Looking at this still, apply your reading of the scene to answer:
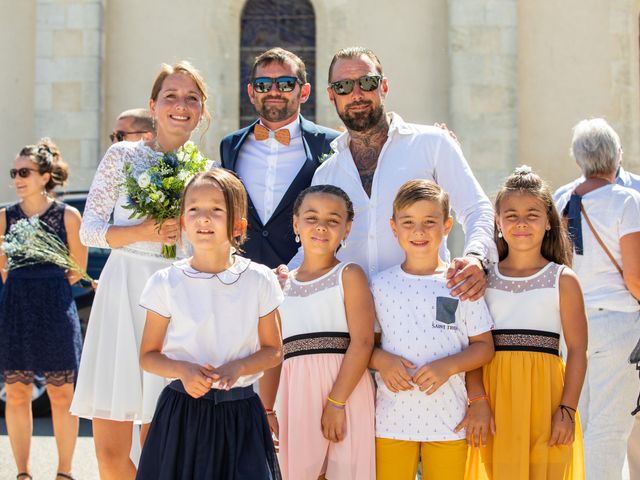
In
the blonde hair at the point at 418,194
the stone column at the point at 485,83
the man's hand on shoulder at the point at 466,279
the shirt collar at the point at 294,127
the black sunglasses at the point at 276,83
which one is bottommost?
the man's hand on shoulder at the point at 466,279

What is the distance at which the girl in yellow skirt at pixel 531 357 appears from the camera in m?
3.49

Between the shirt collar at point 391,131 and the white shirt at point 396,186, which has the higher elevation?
the shirt collar at point 391,131

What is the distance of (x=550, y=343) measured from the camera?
141 inches

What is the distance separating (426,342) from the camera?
3.50m

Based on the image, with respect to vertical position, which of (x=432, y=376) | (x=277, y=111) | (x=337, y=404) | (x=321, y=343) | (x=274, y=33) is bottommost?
(x=337, y=404)

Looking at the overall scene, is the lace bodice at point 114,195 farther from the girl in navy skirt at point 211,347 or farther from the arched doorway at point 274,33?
the arched doorway at point 274,33

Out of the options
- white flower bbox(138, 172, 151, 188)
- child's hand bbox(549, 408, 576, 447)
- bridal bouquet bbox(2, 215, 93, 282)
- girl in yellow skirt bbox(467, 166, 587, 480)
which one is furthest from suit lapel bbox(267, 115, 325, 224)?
bridal bouquet bbox(2, 215, 93, 282)

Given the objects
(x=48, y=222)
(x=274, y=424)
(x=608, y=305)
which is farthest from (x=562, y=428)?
(x=48, y=222)

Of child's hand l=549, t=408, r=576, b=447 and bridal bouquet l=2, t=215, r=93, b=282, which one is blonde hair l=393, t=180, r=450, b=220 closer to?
child's hand l=549, t=408, r=576, b=447

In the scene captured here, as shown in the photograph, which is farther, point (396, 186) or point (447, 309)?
point (396, 186)

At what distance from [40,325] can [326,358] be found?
280cm

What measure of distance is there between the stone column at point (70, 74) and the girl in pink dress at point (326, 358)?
8.22 m

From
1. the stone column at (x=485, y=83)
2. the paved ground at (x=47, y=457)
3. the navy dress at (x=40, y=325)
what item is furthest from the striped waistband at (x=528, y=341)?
the stone column at (x=485, y=83)

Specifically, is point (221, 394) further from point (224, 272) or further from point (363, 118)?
point (363, 118)
